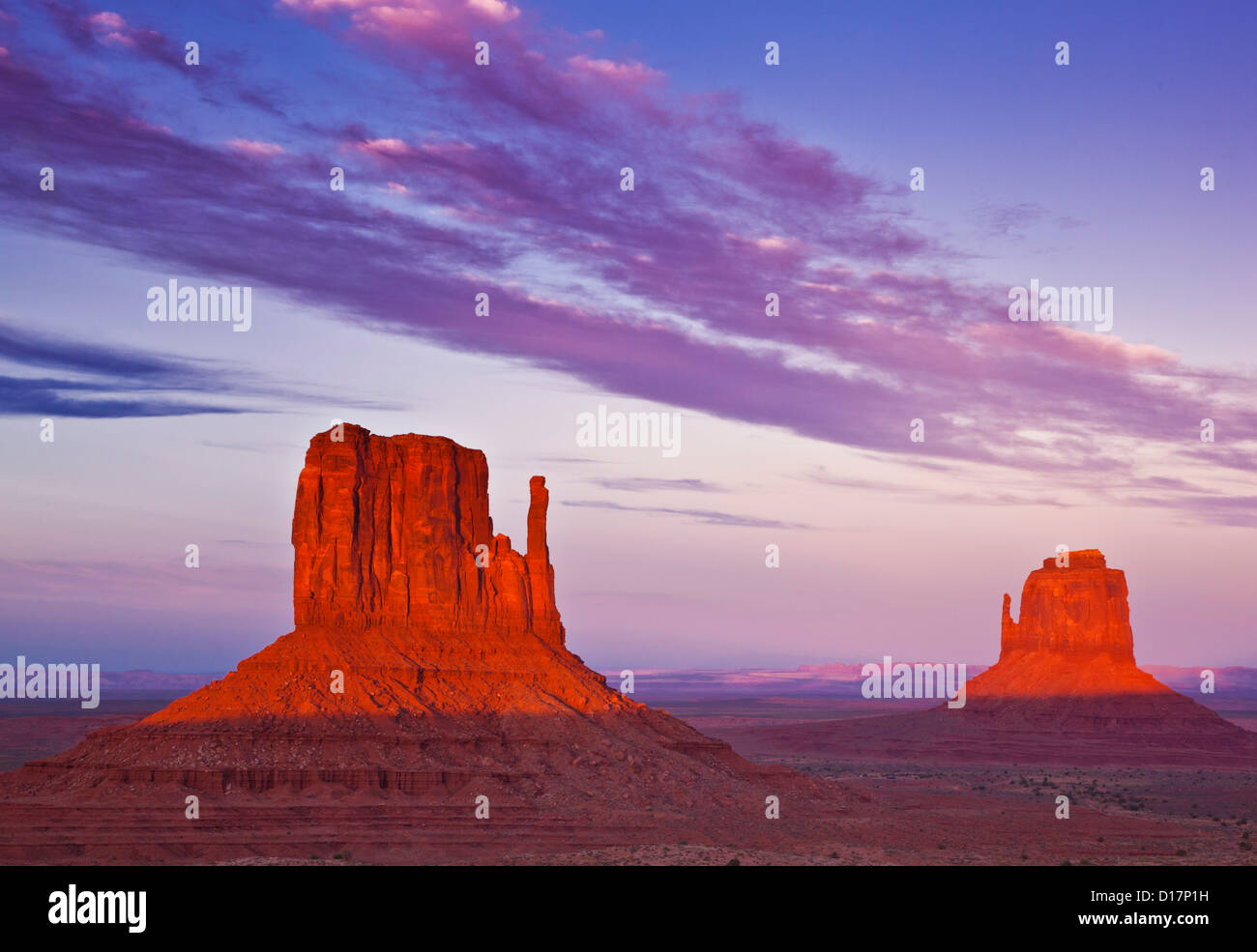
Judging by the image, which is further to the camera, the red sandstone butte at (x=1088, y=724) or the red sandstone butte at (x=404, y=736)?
the red sandstone butte at (x=1088, y=724)

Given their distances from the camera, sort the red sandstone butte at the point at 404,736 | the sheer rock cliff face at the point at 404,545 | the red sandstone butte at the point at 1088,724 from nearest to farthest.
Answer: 1. the red sandstone butte at the point at 404,736
2. the sheer rock cliff face at the point at 404,545
3. the red sandstone butte at the point at 1088,724

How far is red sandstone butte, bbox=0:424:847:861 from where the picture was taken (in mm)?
71250

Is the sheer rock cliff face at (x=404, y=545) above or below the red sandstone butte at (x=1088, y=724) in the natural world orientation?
above

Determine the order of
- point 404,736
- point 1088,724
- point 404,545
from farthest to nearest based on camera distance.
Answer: point 1088,724 → point 404,545 → point 404,736

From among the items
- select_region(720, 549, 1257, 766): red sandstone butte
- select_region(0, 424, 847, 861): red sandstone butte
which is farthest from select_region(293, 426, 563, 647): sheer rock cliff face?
select_region(720, 549, 1257, 766): red sandstone butte

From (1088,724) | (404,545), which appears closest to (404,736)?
(404,545)

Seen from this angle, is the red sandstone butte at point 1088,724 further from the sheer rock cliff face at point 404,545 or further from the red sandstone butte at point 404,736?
A: the sheer rock cliff face at point 404,545

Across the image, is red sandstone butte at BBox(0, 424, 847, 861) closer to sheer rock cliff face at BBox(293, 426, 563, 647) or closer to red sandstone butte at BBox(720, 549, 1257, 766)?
sheer rock cliff face at BBox(293, 426, 563, 647)

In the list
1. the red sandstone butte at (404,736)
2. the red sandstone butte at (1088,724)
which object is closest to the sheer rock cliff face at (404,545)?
the red sandstone butte at (404,736)

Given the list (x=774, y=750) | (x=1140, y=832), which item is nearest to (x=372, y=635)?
Result: (x=1140, y=832)

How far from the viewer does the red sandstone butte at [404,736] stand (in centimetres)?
7125

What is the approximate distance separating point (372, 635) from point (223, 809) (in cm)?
1751

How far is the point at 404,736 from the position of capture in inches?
3098

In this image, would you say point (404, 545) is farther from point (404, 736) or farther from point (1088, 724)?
point (1088, 724)
